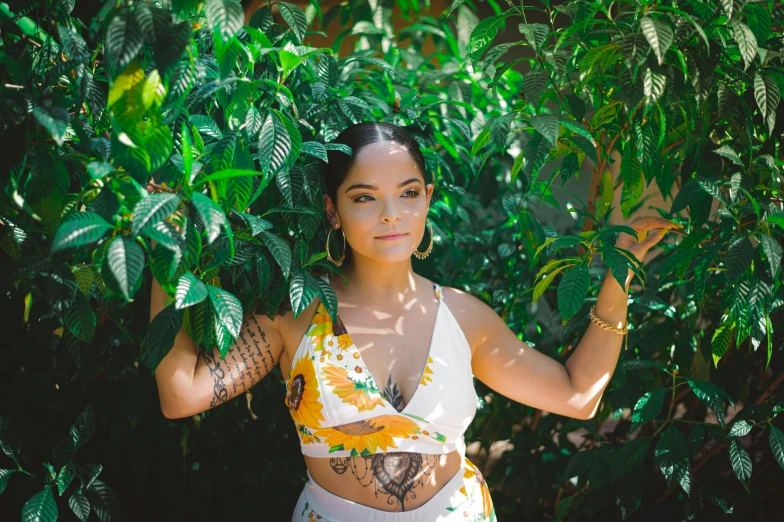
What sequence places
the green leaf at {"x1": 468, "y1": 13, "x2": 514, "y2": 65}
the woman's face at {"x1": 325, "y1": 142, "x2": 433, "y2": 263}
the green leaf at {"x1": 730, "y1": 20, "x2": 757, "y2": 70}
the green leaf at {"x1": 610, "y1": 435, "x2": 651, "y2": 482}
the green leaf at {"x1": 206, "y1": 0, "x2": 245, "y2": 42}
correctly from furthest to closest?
the green leaf at {"x1": 610, "y1": 435, "x2": 651, "y2": 482} < the woman's face at {"x1": 325, "y1": 142, "x2": 433, "y2": 263} < the green leaf at {"x1": 468, "y1": 13, "x2": 514, "y2": 65} < the green leaf at {"x1": 730, "y1": 20, "x2": 757, "y2": 70} < the green leaf at {"x1": 206, "y1": 0, "x2": 245, "y2": 42}

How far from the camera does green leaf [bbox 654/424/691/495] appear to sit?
5.35 feet

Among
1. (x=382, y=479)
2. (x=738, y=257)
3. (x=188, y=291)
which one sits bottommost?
(x=382, y=479)

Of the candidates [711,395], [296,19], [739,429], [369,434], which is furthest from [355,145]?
[739,429]

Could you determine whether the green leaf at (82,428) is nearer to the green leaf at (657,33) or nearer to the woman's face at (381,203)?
the woman's face at (381,203)

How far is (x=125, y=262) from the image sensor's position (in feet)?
2.93

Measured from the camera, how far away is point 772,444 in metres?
1.59

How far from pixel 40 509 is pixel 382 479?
2.28 ft

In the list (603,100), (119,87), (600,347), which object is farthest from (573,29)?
(119,87)

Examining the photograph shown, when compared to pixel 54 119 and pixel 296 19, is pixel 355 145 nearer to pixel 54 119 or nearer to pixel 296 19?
pixel 296 19

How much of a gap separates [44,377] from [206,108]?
2.77 feet

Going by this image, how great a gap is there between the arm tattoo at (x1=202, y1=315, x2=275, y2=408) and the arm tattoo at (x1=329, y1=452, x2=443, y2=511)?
0.85 feet

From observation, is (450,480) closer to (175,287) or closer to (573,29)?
(175,287)

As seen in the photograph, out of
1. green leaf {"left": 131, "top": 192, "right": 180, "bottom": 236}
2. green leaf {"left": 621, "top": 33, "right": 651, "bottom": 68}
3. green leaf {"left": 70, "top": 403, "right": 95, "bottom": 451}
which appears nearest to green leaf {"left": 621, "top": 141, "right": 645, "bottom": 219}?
green leaf {"left": 621, "top": 33, "right": 651, "bottom": 68}

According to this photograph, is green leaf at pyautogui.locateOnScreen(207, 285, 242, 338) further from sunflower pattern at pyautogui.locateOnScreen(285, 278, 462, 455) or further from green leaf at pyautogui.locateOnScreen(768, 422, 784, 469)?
green leaf at pyautogui.locateOnScreen(768, 422, 784, 469)
